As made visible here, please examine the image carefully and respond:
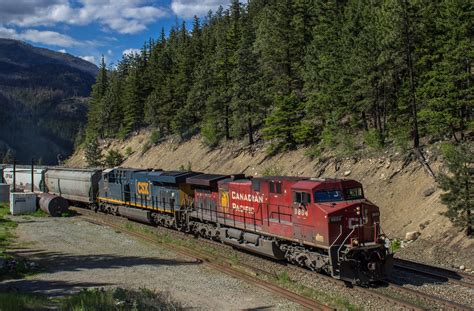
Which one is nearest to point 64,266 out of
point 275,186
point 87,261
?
point 87,261

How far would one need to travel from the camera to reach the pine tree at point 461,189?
65.0 ft

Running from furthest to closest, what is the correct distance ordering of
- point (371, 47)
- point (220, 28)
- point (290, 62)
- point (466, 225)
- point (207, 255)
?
point (220, 28), point (290, 62), point (371, 47), point (207, 255), point (466, 225)

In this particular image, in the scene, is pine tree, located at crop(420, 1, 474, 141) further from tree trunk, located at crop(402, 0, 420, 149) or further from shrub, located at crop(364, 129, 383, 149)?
shrub, located at crop(364, 129, 383, 149)

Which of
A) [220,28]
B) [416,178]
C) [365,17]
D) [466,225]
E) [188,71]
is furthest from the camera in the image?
[220,28]

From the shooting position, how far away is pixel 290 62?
46.1 meters

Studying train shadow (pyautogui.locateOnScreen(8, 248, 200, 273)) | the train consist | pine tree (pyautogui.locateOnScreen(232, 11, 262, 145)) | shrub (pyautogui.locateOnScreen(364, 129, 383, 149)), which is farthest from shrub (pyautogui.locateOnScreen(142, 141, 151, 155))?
train shadow (pyautogui.locateOnScreen(8, 248, 200, 273))

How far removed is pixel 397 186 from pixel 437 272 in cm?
1029

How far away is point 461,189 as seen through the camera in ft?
65.4

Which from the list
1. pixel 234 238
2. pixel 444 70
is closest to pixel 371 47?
pixel 444 70

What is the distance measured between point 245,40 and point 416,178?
106 ft

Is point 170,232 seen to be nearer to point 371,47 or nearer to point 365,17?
point 371,47

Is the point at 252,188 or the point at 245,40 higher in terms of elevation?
the point at 245,40

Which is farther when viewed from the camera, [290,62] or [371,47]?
[290,62]

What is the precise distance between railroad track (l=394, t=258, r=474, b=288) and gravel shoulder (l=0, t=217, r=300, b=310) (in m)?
6.39
